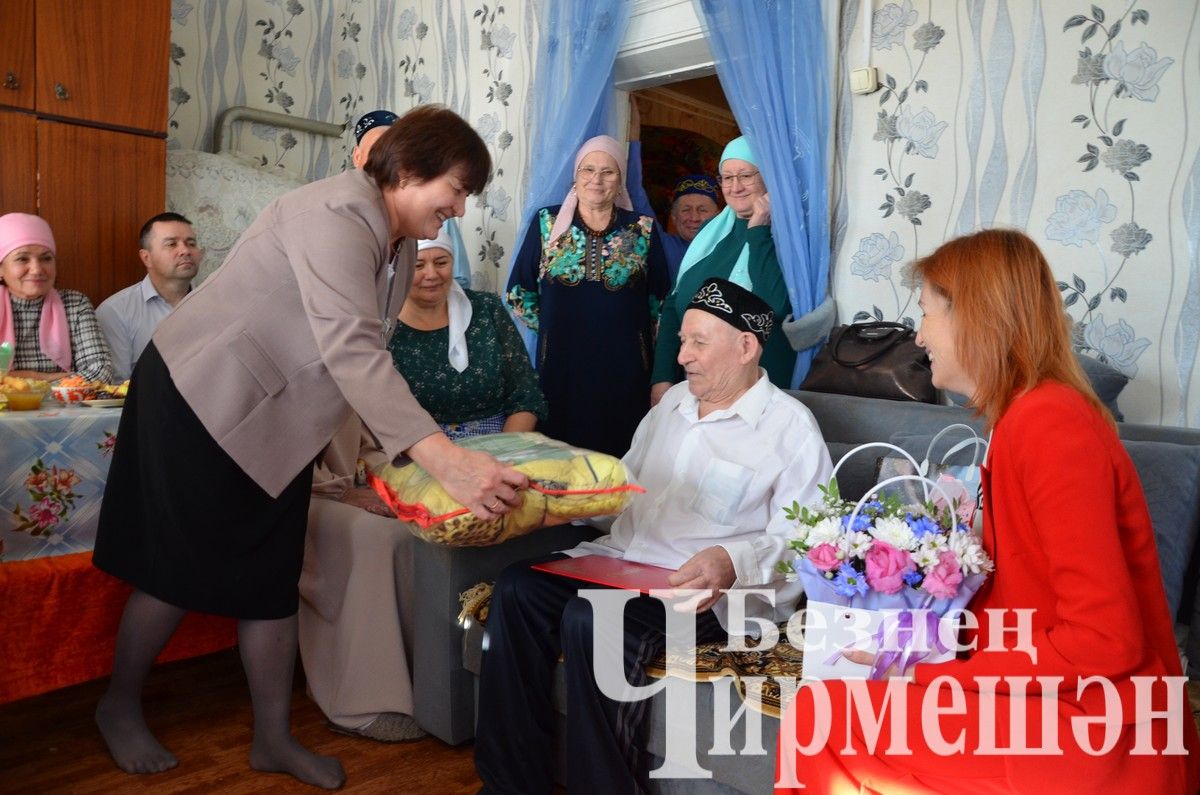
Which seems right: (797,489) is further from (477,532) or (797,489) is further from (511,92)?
(511,92)

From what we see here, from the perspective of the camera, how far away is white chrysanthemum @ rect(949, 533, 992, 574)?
121cm

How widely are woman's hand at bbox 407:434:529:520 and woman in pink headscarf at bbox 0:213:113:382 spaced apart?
1.91 m

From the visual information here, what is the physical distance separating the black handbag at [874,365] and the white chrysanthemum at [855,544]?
126 cm

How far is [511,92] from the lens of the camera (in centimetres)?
419

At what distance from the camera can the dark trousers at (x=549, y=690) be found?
5.87 feet

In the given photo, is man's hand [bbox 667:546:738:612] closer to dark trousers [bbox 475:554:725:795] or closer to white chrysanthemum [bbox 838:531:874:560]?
dark trousers [bbox 475:554:725:795]

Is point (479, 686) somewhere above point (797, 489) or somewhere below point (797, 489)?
below

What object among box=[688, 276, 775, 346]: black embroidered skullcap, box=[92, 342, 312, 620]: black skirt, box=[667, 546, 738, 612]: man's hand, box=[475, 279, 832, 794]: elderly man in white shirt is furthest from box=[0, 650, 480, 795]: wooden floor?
box=[688, 276, 775, 346]: black embroidered skullcap

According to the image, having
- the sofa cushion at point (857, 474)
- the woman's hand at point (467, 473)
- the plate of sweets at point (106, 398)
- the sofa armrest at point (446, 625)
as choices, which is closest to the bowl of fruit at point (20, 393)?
the plate of sweets at point (106, 398)

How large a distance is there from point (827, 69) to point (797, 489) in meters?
1.59

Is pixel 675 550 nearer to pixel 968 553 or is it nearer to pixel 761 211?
pixel 968 553

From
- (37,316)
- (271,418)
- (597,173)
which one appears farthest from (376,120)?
(271,418)

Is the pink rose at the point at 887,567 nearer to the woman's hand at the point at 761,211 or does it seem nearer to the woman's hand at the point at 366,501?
the woman's hand at the point at 366,501

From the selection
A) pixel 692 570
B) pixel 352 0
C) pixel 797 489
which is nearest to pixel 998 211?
pixel 797 489
